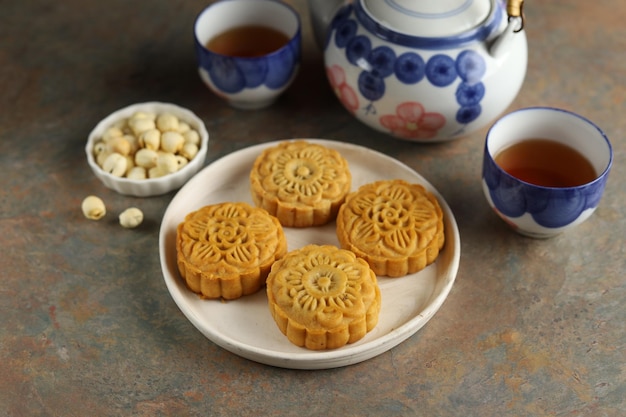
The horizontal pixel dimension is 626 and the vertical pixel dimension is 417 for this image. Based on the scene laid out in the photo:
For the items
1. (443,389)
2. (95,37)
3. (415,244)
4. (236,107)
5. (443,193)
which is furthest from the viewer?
(95,37)

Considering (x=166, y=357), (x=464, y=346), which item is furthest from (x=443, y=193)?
(x=166, y=357)

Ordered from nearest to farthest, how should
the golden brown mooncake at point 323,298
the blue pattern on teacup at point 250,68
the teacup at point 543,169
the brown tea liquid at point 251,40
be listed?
the golden brown mooncake at point 323,298, the teacup at point 543,169, the blue pattern on teacup at point 250,68, the brown tea liquid at point 251,40

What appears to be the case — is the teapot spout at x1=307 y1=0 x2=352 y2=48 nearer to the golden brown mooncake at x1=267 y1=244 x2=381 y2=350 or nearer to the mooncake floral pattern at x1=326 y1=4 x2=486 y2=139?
the mooncake floral pattern at x1=326 y1=4 x2=486 y2=139

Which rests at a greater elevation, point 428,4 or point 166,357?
point 428,4

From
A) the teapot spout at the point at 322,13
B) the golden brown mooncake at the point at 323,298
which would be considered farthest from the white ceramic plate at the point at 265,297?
the teapot spout at the point at 322,13

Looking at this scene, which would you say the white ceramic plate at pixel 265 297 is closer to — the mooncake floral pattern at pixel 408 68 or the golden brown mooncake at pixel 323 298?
the golden brown mooncake at pixel 323 298

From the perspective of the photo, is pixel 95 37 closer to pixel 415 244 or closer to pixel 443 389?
pixel 415 244

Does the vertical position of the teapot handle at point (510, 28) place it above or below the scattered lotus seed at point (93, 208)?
above
